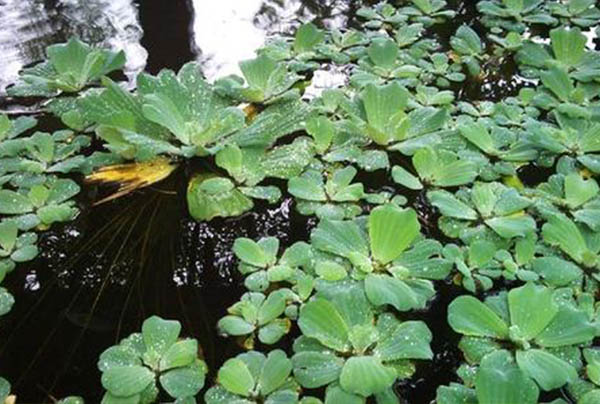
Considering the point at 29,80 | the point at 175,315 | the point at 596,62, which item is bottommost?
the point at 175,315

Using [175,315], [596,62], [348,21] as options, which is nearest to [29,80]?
[175,315]

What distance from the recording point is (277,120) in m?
1.92

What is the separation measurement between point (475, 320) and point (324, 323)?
32cm

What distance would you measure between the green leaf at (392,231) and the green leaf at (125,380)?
23.0 inches

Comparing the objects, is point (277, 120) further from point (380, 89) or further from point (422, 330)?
A: point (422, 330)

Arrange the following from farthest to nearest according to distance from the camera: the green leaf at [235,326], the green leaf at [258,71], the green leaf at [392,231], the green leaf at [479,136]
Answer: the green leaf at [258,71], the green leaf at [479,136], the green leaf at [392,231], the green leaf at [235,326]

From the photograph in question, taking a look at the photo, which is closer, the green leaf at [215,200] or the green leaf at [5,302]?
the green leaf at [5,302]

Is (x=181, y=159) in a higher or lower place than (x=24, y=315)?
higher

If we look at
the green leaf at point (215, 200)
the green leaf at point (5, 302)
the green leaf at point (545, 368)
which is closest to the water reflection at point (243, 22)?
the green leaf at point (215, 200)

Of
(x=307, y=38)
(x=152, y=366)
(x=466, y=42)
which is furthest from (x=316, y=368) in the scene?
(x=466, y=42)

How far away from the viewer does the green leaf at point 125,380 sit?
1225 millimetres

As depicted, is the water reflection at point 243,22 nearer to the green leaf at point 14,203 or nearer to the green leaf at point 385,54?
the green leaf at point 385,54

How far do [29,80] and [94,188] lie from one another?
1.72 feet

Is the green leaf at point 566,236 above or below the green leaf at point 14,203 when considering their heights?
below
